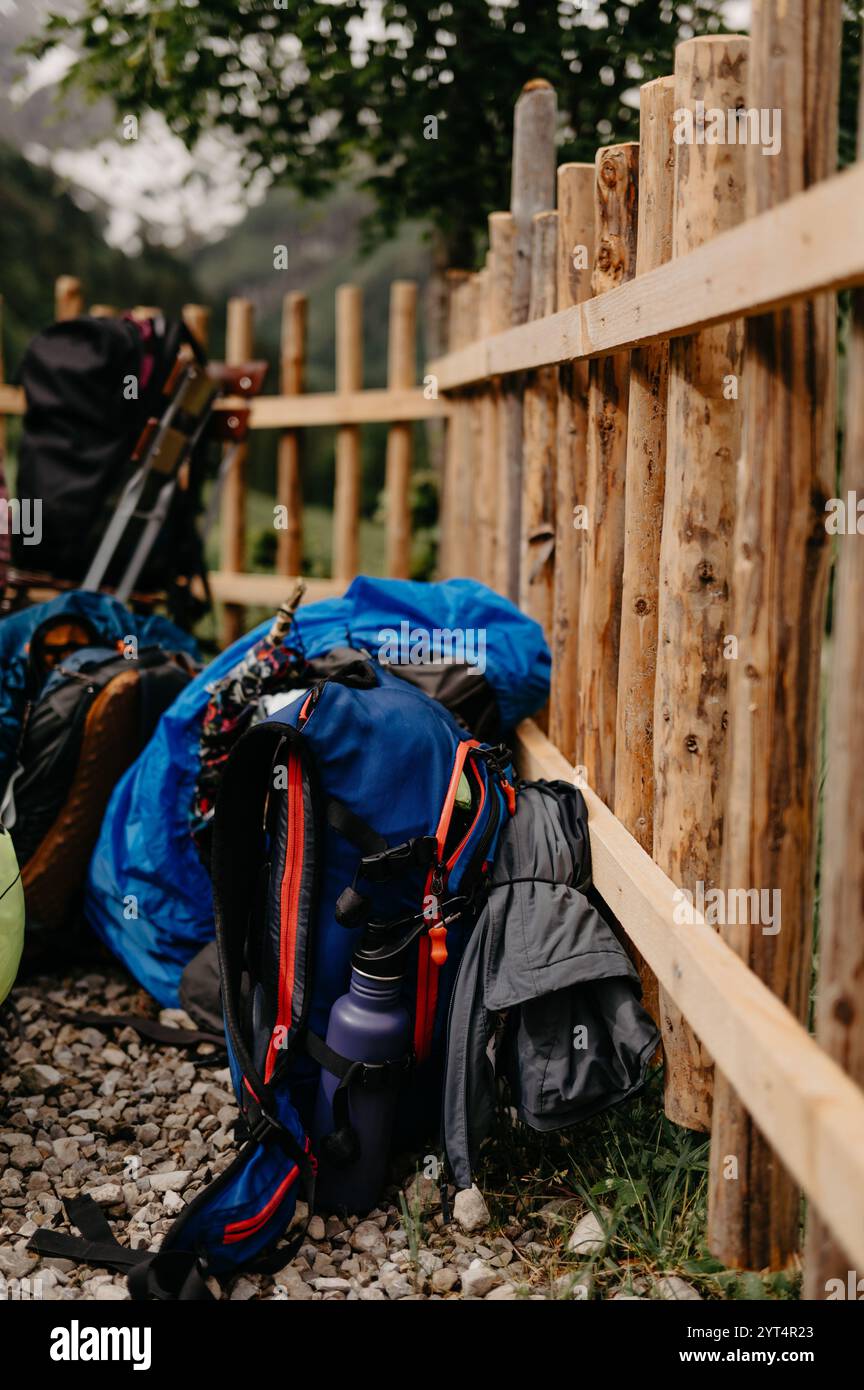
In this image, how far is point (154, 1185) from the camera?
2520mm

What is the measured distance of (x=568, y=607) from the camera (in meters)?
3.22

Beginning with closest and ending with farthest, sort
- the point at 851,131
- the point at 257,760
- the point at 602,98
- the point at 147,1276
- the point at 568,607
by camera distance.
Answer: the point at 147,1276 < the point at 257,760 < the point at 568,607 < the point at 851,131 < the point at 602,98

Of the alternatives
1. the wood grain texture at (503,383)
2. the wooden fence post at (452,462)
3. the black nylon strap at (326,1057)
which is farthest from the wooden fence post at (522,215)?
the black nylon strap at (326,1057)

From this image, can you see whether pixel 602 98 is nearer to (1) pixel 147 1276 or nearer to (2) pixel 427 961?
(2) pixel 427 961

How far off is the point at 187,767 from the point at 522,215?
210 centimetres

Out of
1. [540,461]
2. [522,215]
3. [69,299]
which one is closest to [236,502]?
[69,299]

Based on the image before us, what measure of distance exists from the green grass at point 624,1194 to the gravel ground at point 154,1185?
5 centimetres

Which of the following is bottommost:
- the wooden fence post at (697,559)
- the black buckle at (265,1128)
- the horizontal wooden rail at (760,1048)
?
the black buckle at (265,1128)

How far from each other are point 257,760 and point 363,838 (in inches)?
12.9

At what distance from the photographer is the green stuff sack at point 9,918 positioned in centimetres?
251

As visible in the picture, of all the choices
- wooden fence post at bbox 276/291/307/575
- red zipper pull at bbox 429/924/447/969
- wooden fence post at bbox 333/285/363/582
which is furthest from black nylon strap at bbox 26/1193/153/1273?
wooden fence post at bbox 276/291/307/575

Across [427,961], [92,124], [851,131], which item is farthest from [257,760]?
[92,124]

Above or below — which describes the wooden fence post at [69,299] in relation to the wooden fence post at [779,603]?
above

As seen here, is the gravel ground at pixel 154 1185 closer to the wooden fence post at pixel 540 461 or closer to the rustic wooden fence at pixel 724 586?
the rustic wooden fence at pixel 724 586
